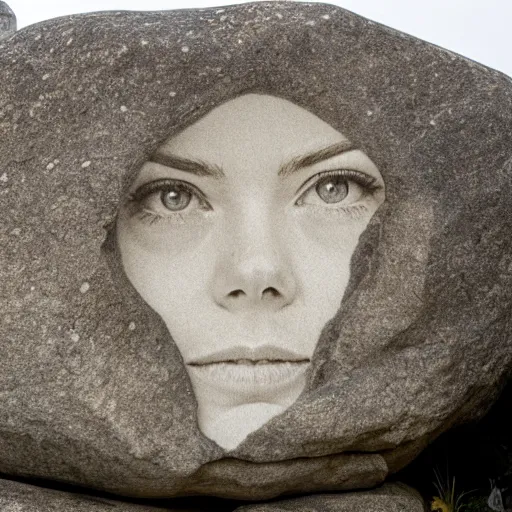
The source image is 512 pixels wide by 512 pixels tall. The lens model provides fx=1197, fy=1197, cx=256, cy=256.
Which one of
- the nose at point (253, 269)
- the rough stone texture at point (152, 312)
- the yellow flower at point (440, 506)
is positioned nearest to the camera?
the rough stone texture at point (152, 312)

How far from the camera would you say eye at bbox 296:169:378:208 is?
13.3ft

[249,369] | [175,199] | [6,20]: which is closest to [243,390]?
[249,369]

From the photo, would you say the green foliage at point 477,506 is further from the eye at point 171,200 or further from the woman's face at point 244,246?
the eye at point 171,200

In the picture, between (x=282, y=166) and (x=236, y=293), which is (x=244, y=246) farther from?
(x=282, y=166)

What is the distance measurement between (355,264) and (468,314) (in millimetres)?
411

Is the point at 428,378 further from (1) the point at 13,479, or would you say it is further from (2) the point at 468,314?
(1) the point at 13,479

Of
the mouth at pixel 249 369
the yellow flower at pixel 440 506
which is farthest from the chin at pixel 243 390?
the yellow flower at pixel 440 506

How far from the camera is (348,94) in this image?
3914 mm

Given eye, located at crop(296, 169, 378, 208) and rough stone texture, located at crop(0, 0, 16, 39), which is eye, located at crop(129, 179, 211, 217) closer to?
eye, located at crop(296, 169, 378, 208)

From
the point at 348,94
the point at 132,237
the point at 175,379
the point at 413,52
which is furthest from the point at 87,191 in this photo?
the point at 413,52

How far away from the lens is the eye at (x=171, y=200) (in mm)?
4012

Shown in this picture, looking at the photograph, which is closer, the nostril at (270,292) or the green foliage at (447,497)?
the nostril at (270,292)

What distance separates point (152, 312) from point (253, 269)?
0.36m

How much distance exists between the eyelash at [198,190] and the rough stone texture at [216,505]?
3.10 ft
